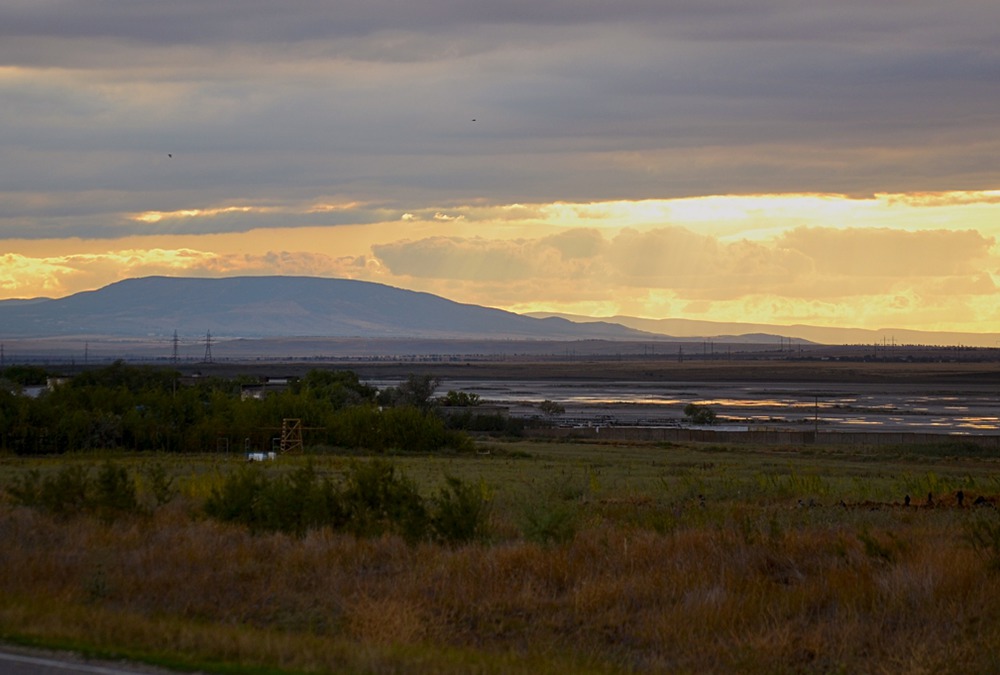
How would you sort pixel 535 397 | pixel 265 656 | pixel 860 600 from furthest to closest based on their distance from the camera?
1. pixel 535 397
2. pixel 860 600
3. pixel 265 656

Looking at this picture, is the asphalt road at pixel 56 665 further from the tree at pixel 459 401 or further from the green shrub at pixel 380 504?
the tree at pixel 459 401

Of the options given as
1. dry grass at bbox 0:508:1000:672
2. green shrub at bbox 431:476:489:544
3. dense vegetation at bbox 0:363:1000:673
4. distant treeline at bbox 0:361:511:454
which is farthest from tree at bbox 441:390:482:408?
dry grass at bbox 0:508:1000:672

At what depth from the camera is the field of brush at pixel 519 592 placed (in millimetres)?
11359

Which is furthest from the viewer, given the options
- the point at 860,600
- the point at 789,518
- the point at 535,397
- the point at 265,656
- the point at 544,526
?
the point at 535,397

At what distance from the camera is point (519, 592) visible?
45.3 ft

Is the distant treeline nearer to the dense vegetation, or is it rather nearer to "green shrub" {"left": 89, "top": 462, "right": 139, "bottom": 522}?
the dense vegetation

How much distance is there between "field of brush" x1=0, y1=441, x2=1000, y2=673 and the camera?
11.4 metres

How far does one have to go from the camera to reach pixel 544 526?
16.5 meters

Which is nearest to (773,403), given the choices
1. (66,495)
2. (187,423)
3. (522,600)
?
(187,423)

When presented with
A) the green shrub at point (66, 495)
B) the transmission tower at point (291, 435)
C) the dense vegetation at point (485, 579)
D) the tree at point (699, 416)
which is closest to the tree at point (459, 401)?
the tree at point (699, 416)

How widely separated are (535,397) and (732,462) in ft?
231

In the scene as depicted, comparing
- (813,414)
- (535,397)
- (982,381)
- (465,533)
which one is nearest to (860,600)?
(465,533)

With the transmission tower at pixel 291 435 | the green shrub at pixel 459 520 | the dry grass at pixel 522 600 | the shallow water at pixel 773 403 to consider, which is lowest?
the shallow water at pixel 773 403

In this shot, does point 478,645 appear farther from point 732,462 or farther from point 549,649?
point 732,462
